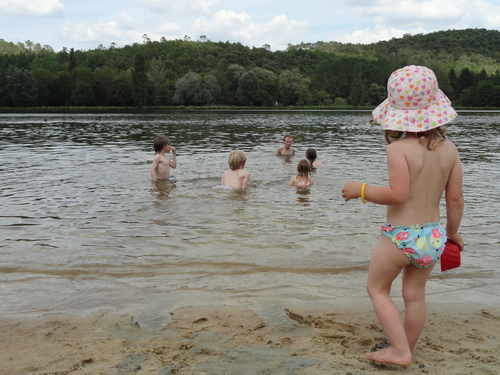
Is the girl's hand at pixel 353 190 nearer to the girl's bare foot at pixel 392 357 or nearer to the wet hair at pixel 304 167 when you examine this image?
the girl's bare foot at pixel 392 357

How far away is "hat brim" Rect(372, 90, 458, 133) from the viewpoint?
11.3ft

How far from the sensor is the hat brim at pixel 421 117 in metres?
3.45

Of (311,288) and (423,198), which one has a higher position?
(423,198)

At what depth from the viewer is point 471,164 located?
18016 mm

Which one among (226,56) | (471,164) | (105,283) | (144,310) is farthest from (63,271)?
(226,56)

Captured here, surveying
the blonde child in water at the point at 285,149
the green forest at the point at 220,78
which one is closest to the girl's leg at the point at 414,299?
the blonde child in water at the point at 285,149

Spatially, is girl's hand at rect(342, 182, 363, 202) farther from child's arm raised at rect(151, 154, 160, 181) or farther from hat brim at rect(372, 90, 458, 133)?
child's arm raised at rect(151, 154, 160, 181)

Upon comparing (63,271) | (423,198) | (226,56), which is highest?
(226,56)

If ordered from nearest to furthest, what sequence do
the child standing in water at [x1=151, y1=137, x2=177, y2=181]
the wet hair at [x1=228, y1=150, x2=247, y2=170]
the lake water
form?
the lake water
the wet hair at [x1=228, y1=150, x2=247, y2=170]
the child standing in water at [x1=151, y1=137, x2=177, y2=181]

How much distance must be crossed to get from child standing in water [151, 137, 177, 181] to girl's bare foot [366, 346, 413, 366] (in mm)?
10169

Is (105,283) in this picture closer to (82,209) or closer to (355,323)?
(355,323)

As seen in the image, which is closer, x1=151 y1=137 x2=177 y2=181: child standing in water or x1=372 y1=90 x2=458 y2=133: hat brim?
x1=372 y1=90 x2=458 y2=133: hat brim

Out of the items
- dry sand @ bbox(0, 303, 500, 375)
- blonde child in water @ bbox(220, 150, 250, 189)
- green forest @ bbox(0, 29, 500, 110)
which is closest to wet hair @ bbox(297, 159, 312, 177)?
blonde child in water @ bbox(220, 150, 250, 189)

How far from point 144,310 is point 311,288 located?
1.86 meters
